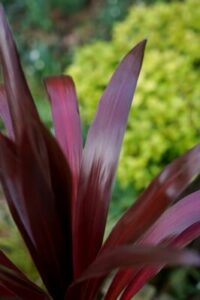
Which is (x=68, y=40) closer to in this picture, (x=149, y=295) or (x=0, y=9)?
(x=149, y=295)

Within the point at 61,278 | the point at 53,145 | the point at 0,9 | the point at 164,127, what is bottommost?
the point at 164,127

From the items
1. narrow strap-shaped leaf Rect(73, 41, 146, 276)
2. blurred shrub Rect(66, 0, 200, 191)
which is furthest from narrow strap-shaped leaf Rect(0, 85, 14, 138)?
blurred shrub Rect(66, 0, 200, 191)

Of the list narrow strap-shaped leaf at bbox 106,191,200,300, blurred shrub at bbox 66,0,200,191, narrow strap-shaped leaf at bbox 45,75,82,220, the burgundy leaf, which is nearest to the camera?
the burgundy leaf

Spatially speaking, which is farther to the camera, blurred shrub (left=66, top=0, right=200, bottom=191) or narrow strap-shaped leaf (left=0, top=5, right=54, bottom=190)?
blurred shrub (left=66, top=0, right=200, bottom=191)

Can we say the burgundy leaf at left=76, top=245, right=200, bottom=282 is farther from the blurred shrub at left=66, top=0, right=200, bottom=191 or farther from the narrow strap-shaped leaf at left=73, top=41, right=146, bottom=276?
the blurred shrub at left=66, top=0, right=200, bottom=191

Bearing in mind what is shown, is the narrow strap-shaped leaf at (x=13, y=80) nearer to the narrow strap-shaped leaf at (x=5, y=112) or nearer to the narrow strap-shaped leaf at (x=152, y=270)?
the narrow strap-shaped leaf at (x=5, y=112)

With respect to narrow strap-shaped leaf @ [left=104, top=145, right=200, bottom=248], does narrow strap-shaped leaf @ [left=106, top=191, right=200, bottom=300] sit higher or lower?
lower

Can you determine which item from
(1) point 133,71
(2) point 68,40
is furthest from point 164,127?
(2) point 68,40

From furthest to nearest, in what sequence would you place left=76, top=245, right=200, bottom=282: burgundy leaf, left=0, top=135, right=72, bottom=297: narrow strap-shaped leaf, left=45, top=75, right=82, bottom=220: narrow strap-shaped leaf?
left=45, top=75, right=82, bottom=220: narrow strap-shaped leaf, left=0, top=135, right=72, bottom=297: narrow strap-shaped leaf, left=76, top=245, right=200, bottom=282: burgundy leaf
